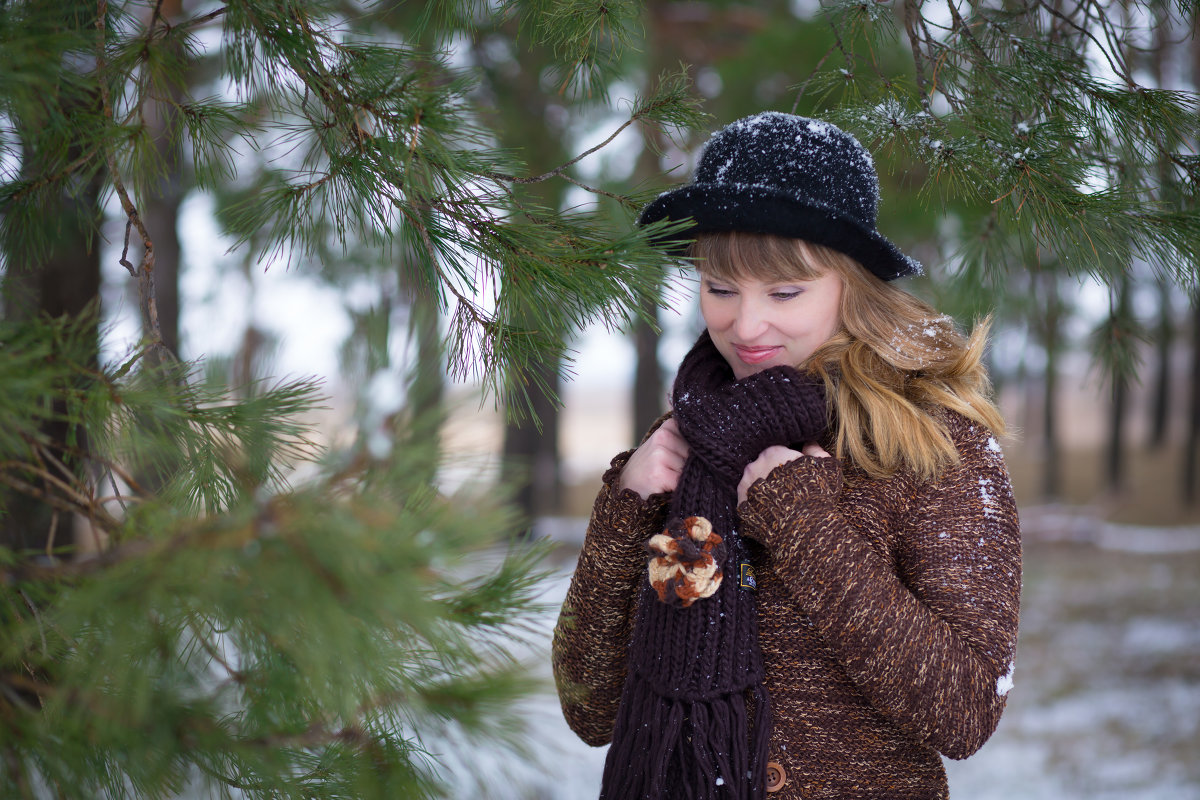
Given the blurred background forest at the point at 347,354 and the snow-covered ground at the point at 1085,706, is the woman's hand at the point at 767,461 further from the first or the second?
the snow-covered ground at the point at 1085,706

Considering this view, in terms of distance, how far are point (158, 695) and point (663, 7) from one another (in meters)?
5.87

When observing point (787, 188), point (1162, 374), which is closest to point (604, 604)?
point (787, 188)

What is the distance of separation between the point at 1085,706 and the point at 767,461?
4.16 m

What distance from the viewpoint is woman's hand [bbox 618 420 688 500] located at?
1.31 meters

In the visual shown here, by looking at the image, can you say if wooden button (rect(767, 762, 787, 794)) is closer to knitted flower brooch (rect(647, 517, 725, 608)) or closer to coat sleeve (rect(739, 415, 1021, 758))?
coat sleeve (rect(739, 415, 1021, 758))

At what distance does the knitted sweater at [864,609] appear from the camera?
3.64ft

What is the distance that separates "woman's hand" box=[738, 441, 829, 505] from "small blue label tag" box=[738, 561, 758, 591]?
104 mm

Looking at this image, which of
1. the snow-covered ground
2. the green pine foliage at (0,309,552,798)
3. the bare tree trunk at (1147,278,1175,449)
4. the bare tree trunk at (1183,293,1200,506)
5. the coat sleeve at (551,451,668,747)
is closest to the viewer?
the green pine foliage at (0,309,552,798)

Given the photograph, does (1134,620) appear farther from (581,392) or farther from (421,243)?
(581,392)

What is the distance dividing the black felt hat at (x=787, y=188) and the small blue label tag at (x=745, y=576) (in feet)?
1.55

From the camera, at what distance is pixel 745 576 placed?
1.25 metres

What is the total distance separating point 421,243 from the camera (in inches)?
40.9

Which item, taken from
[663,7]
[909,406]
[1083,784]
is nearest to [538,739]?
[909,406]

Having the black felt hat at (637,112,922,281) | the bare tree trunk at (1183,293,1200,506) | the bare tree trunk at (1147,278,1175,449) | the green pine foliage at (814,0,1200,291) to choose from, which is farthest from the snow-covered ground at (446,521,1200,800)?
the bare tree trunk at (1147,278,1175,449)
